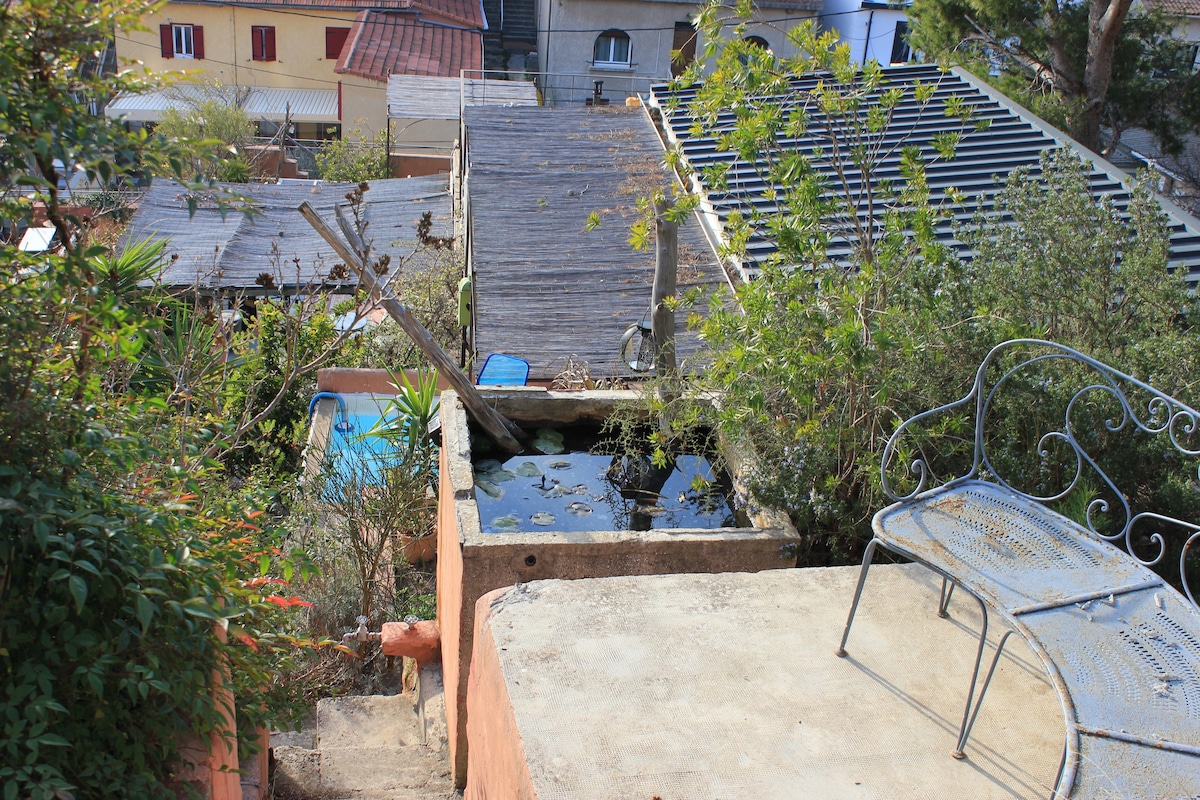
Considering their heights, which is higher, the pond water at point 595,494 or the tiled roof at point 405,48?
the tiled roof at point 405,48

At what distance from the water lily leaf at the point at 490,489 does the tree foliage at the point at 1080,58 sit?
30.2ft

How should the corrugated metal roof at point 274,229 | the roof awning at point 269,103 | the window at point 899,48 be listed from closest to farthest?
the corrugated metal roof at point 274,229, the roof awning at point 269,103, the window at point 899,48

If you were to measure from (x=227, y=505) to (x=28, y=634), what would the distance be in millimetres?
1035

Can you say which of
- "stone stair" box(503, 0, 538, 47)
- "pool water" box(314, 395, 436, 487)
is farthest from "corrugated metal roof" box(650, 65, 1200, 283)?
"stone stair" box(503, 0, 538, 47)

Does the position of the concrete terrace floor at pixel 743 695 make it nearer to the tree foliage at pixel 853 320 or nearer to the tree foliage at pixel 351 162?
the tree foliage at pixel 853 320

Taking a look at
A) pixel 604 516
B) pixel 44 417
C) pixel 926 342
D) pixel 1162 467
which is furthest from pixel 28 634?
pixel 1162 467

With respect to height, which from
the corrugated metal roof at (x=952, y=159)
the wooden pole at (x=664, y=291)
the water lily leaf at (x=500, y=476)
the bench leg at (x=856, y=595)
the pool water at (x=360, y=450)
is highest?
the corrugated metal roof at (x=952, y=159)

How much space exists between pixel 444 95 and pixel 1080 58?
42.3ft

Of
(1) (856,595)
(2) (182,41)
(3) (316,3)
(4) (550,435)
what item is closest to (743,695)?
(1) (856,595)

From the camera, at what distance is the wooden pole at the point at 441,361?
4.89 metres

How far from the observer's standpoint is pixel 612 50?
1072 inches

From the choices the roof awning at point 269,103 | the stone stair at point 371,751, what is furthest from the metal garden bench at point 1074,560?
the roof awning at point 269,103

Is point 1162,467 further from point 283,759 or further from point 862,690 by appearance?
point 283,759

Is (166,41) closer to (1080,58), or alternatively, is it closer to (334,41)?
(334,41)
